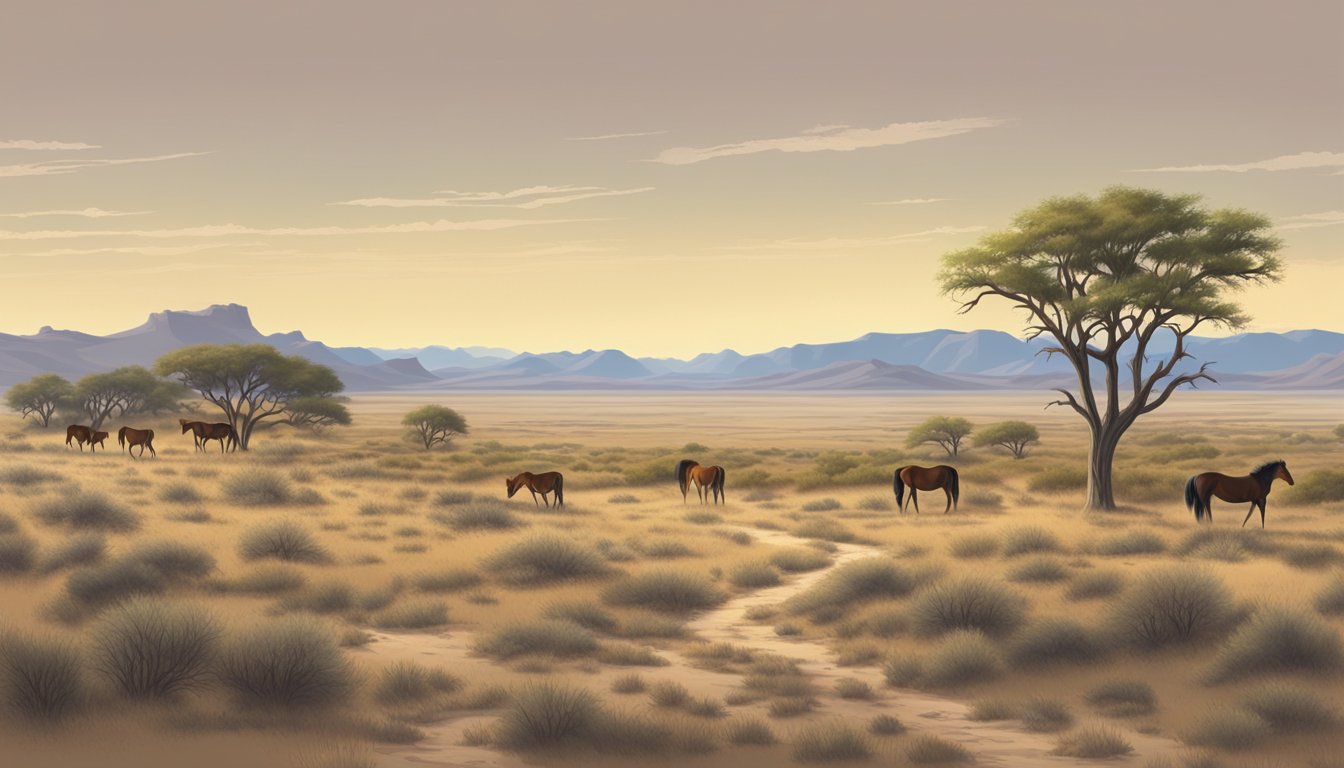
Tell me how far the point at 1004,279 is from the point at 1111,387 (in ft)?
16.4

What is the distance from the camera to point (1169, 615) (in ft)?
57.0

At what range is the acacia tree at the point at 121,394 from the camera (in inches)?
4262

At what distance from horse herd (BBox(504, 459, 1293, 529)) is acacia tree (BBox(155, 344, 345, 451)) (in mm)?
35942

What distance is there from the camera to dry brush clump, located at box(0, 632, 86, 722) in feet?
41.9

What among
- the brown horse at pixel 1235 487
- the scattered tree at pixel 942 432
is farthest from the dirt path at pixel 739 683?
the scattered tree at pixel 942 432

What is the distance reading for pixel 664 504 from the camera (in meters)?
44.8

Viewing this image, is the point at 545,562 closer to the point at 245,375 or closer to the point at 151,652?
the point at 151,652

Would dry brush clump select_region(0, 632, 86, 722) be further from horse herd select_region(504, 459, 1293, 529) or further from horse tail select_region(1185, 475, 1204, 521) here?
horse tail select_region(1185, 475, 1204, 521)

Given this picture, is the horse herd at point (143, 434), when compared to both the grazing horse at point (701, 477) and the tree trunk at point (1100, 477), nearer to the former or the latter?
the grazing horse at point (701, 477)

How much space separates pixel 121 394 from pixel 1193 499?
Result: 104822 mm

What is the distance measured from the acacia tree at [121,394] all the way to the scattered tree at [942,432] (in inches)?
2892

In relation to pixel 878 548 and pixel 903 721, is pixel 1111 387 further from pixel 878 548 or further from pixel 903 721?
pixel 903 721

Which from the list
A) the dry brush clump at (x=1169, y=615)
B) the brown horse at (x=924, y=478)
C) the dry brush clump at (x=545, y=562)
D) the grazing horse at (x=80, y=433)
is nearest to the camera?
the dry brush clump at (x=1169, y=615)

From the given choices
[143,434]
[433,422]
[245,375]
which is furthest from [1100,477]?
[433,422]
